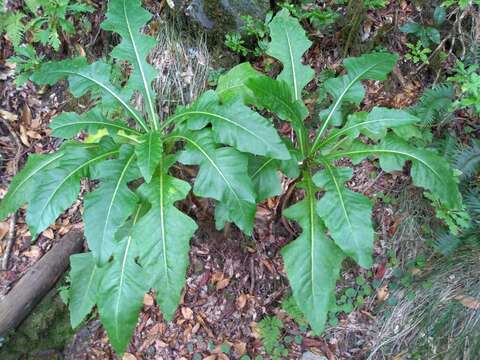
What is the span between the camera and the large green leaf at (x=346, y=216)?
203cm

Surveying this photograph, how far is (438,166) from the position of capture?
2262mm

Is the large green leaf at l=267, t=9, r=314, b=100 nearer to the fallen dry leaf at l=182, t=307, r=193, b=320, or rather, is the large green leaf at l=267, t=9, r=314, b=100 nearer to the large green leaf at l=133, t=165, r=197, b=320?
the large green leaf at l=133, t=165, r=197, b=320

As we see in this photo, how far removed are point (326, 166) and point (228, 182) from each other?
61 centimetres

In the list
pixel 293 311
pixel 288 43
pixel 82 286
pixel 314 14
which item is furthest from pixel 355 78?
pixel 82 286

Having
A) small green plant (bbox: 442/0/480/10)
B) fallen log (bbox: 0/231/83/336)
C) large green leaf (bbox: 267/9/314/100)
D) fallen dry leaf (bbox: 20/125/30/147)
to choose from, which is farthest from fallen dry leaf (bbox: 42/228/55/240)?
small green plant (bbox: 442/0/480/10)

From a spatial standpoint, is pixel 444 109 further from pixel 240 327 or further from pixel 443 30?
pixel 240 327

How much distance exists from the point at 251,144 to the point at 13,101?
8.42 feet

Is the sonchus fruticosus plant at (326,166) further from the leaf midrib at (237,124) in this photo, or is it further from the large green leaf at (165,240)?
the large green leaf at (165,240)

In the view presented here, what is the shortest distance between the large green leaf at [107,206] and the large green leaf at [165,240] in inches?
4.7

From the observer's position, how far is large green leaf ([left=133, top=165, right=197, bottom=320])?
1974 millimetres

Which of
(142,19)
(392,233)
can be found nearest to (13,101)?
(142,19)

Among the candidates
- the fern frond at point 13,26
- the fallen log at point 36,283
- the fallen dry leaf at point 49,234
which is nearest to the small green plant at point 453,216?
the fallen log at point 36,283

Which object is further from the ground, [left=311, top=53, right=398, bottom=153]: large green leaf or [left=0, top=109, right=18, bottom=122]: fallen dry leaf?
[left=0, top=109, right=18, bottom=122]: fallen dry leaf

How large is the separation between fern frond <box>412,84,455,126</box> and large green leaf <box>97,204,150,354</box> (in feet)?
6.91
